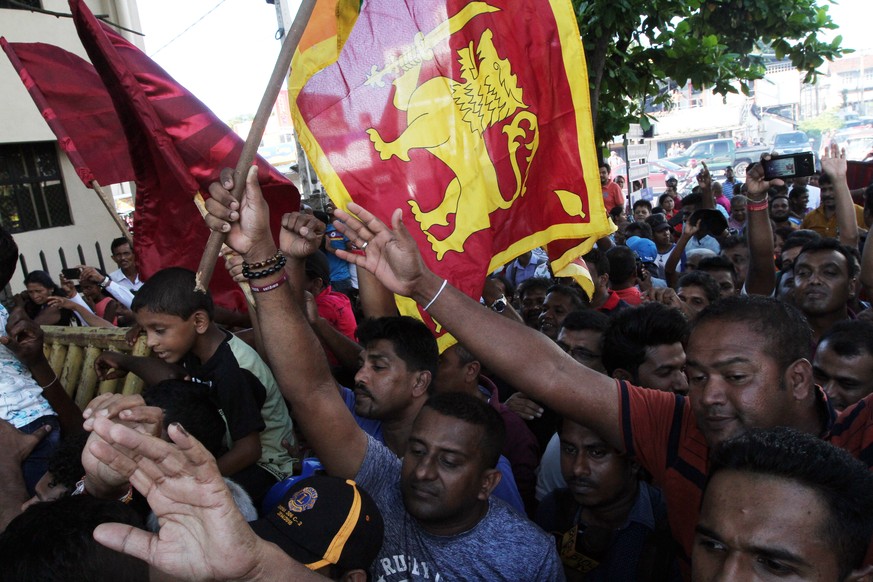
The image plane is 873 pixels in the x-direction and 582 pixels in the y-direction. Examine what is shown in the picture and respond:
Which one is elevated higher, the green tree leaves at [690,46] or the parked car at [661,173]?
the green tree leaves at [690,46]

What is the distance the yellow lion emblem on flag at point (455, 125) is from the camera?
10.1 ft

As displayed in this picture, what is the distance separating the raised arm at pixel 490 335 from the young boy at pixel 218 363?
3.06ft

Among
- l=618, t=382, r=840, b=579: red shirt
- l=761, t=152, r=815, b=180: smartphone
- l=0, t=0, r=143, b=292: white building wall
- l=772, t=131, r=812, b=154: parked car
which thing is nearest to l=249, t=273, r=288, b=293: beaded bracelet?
l=618, t=382, r=840, b=579: red shirt

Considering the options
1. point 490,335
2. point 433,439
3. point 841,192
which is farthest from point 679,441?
point 841,192

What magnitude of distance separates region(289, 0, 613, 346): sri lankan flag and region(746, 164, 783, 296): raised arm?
4.24ft

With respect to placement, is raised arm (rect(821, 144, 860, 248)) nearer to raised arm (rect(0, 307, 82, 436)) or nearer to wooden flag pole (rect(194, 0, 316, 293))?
wooden flag pole (rect(194, 0, 316, 293))

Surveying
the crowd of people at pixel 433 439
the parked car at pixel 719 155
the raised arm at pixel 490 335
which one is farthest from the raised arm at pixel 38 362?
the parked car at pixel 719 155

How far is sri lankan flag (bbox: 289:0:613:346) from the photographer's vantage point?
3.06 m

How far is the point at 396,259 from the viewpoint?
224 centimetres

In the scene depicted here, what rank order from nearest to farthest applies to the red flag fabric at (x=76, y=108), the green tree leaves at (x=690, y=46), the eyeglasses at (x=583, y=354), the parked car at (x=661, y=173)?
the eyeglasses at (x=583, y=354), the red flag fabric at (x=76, y=108), the green tree leaves at (x=690, y=46), the parked car at (x=661, y=173)

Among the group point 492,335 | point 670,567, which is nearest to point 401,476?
point 492,335

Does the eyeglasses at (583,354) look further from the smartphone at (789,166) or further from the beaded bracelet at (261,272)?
the beaded bracelet at (261,272)

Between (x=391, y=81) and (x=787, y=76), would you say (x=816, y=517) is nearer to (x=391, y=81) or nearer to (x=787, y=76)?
(x=391, y=81)

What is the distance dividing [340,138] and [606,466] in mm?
1687
